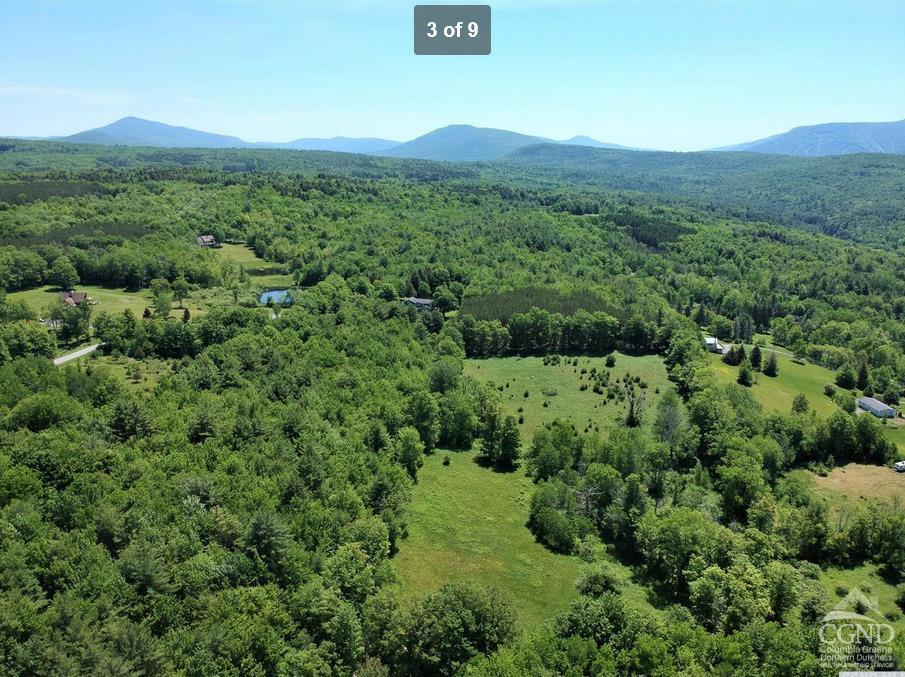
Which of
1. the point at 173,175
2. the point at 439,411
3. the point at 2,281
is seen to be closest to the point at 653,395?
the point at 439,411

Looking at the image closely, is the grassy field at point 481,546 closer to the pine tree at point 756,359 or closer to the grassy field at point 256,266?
the pine tree at point 756,359

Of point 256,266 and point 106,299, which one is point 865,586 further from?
point 256,266

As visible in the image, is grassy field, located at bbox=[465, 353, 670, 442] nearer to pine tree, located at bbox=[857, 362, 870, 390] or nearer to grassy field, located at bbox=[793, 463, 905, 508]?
grassy field, located at bbox=[793, 463, 905, 508]

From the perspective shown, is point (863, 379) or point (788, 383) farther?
point (788, 383)

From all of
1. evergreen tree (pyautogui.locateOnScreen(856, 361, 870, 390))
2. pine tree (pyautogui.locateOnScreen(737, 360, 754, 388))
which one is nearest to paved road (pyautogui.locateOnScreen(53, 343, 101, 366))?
pine tree (pyautogui.locateOnScreen(737, 360, 754, 388))

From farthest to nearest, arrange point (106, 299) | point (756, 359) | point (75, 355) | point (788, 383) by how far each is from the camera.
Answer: point (106, 299) → point (756, 359) → point (788, 383) → point (75, 355)

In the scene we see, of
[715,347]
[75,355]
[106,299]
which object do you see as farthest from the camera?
[715,347]

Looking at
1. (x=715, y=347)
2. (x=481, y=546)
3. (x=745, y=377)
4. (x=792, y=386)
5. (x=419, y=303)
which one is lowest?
(x=481, y=546)

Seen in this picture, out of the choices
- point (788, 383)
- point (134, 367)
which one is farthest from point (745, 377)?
point (134, 367)
